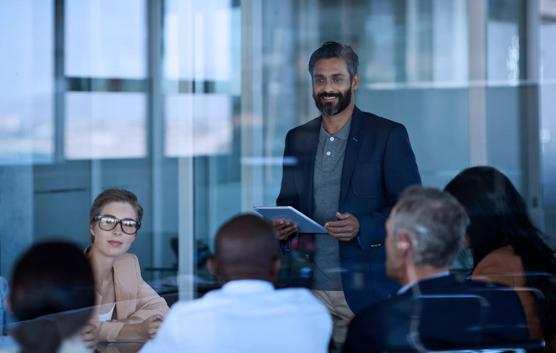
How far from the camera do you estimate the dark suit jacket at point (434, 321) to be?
2.69 m

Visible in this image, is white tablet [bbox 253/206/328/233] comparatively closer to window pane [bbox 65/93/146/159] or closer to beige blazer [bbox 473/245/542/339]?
beige blazer [bbox 473/245/542/339]

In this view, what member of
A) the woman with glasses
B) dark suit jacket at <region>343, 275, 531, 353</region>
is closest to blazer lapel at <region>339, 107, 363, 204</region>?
the woman with glasses

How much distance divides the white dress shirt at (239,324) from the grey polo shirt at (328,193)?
Answer: 1.66m

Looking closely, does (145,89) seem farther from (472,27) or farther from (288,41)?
(472,27)

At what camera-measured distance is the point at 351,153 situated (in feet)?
13.9

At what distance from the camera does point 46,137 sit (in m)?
7.22

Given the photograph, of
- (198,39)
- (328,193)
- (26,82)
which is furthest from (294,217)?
(198,39)

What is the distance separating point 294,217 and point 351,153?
1.54ft

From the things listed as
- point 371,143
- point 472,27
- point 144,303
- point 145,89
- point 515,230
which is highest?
point 472,27

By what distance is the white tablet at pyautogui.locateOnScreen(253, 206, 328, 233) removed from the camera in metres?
3.89

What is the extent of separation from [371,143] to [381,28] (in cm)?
596

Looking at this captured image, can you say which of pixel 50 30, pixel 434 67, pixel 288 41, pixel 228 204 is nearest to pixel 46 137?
pixel 50 30

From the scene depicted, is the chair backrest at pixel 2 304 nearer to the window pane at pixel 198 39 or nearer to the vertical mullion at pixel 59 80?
the vertical mullion at pixel 59 80

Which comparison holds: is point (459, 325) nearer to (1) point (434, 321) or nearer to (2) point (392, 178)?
(1) point (434, 321)
